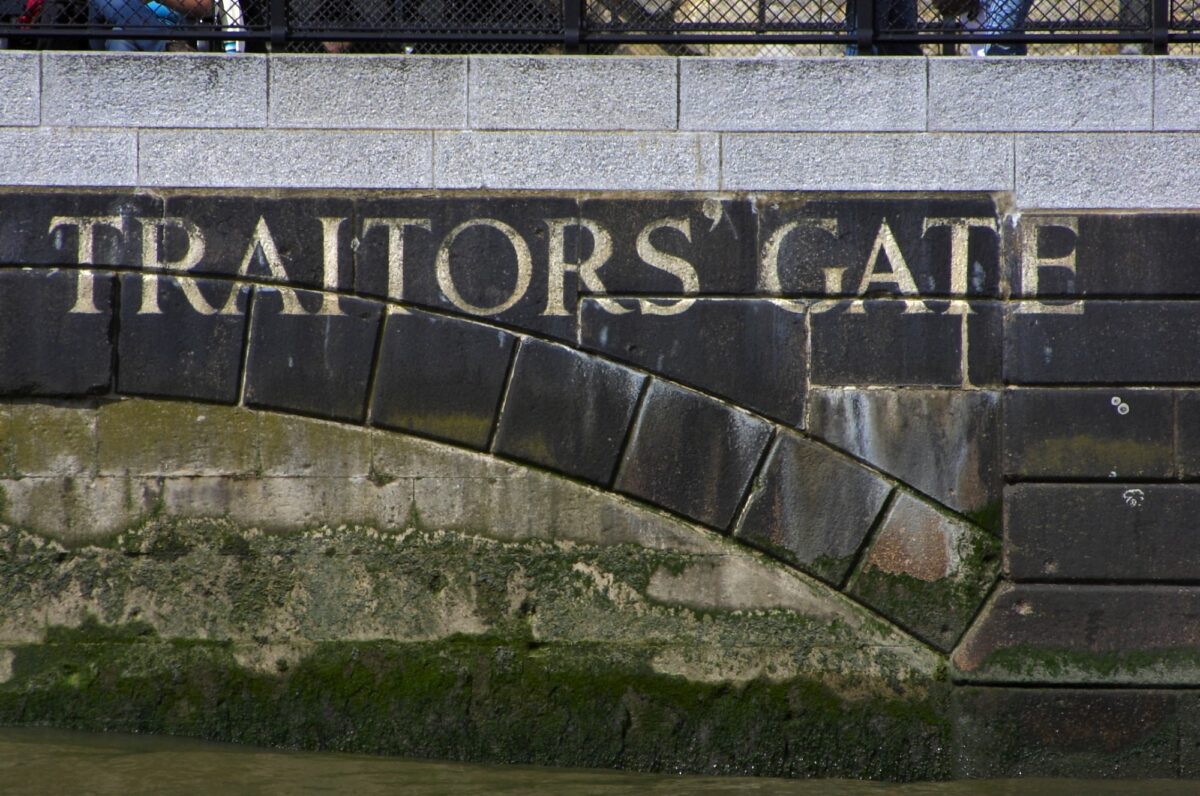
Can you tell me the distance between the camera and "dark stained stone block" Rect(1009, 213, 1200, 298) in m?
5.81

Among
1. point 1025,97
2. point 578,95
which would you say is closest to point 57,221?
point 578,95

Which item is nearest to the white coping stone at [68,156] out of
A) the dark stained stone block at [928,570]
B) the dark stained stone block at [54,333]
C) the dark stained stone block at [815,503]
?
the dark stained stone block at [54,333]

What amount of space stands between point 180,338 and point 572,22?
7.18 ft

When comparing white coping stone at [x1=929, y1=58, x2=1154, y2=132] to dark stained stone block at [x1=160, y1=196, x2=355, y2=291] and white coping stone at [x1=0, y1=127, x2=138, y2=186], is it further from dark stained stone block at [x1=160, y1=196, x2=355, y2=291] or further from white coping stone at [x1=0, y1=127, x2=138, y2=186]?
white coping stone at [x1=0, y1=127, x2=138, y2=186]

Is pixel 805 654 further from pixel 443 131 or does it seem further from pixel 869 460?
pixel 443 131

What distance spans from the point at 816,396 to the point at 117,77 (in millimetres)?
3272

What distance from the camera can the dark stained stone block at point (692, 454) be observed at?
583 cm

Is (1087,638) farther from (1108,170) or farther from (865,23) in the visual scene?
(865,23)

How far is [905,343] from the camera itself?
19.2 ft

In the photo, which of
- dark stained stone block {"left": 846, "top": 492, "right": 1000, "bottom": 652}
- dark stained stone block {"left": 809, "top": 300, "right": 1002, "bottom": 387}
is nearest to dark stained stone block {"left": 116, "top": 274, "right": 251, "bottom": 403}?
dark stained stone block {"left": 809, "top": 300, "right": 1002, "bottom": 387}

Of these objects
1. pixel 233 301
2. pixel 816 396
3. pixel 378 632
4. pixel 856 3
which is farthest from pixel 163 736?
pixel 856 3

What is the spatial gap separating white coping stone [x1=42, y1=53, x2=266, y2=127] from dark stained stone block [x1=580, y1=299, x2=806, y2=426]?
67.9 inches

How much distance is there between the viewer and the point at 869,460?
5836mm

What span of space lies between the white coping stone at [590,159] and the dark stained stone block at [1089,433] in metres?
1.67
